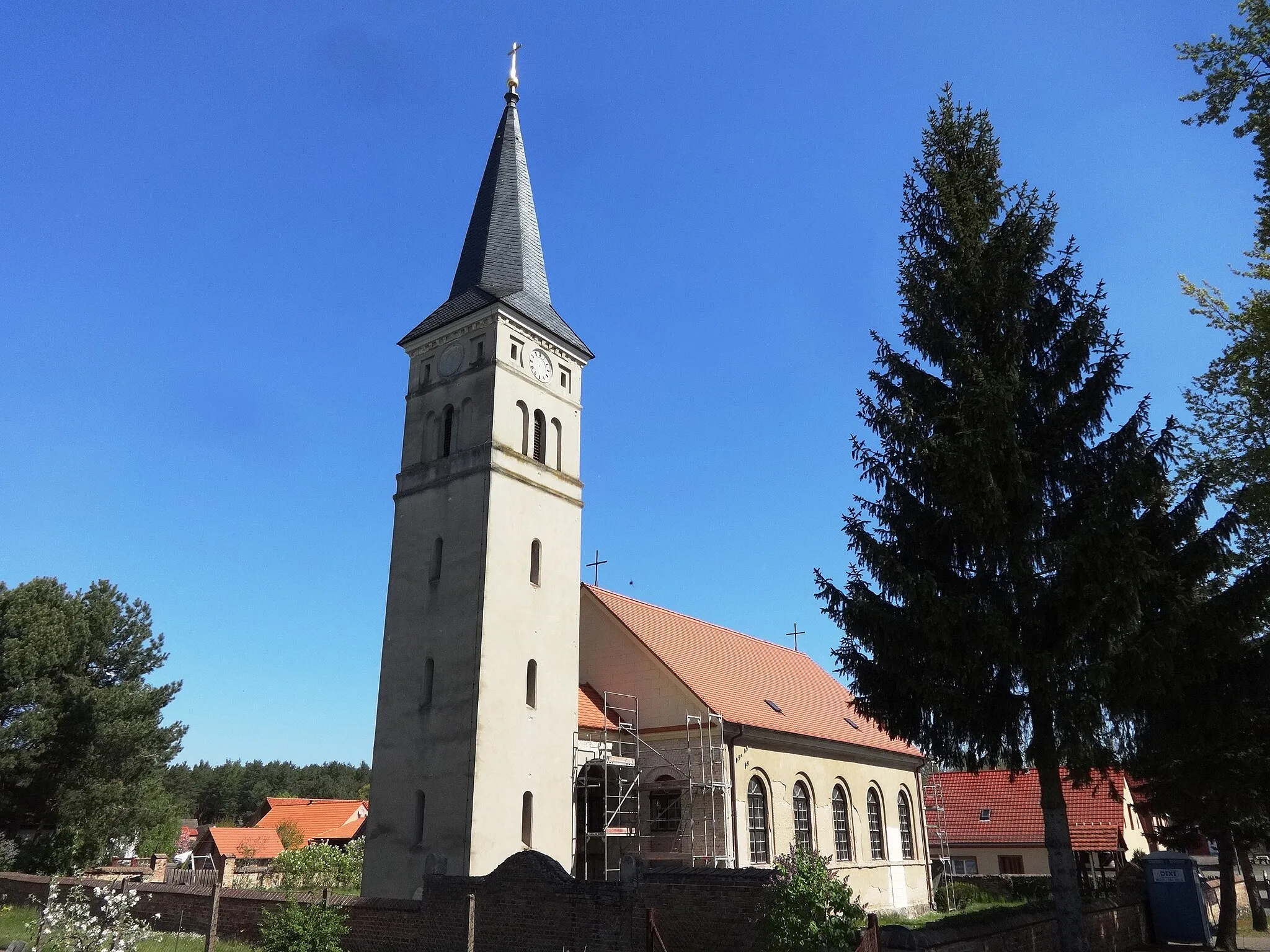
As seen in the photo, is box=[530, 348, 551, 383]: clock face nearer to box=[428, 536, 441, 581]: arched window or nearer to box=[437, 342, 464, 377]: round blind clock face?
box=[437, 342, 464, 377]: round blind clock face

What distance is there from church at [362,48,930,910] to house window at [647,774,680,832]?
6 cm

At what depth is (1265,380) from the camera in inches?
615

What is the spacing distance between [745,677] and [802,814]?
4.80 meters

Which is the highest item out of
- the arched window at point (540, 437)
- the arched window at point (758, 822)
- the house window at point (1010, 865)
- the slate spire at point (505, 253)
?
the slate spire at point (505, 253)

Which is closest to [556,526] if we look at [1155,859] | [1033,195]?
[1033,195]

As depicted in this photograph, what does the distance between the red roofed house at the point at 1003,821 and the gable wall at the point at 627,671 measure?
14.6 m

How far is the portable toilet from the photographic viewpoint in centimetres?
1825

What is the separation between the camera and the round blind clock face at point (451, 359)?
2541 centimetres

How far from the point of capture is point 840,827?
27844 mm

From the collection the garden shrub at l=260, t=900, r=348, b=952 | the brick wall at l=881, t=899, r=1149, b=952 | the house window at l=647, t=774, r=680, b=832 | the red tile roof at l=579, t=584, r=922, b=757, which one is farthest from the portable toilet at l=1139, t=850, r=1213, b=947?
the garden shrub at l=260, t=900, r=348, b=952

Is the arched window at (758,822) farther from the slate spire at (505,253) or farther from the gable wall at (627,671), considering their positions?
the slate spire at (505,253)

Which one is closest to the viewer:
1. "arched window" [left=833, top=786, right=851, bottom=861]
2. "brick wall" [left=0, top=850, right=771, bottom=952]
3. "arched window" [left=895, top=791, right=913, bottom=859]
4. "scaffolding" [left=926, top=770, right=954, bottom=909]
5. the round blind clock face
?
"brick wall" [left=0, top=850, right=771, bottom=952]

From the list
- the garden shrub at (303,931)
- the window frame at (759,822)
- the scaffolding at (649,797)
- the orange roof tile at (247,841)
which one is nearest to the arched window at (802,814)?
the window frame at (759,822)

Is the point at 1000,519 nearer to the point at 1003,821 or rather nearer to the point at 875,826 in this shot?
the point at 875,826
